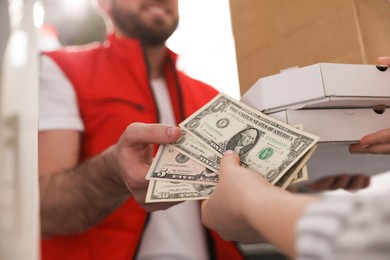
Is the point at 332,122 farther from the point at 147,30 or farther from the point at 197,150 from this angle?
the point at 147,30

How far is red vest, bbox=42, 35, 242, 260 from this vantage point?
83 cm

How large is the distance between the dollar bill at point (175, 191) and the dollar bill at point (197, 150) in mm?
39

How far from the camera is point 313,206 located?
0.26m

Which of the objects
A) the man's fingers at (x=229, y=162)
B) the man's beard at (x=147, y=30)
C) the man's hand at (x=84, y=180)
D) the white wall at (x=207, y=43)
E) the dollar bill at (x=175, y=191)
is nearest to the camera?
the man's fingers at (x=229, y=162)

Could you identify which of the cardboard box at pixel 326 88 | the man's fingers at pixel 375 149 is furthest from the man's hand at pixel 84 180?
the man's fingers at pixel 375 149

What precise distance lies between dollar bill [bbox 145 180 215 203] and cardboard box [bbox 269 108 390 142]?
0.61 feet

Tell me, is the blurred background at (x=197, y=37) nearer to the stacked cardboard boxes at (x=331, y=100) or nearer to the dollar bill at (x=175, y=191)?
the stacked cardboard boxes at (x=331, y=100)

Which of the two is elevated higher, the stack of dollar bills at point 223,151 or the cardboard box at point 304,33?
the cardboard box at point 304,33

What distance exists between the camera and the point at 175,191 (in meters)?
0.59

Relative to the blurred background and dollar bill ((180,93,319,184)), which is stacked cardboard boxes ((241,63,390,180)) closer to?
dollar bill ((180,93,319,184))

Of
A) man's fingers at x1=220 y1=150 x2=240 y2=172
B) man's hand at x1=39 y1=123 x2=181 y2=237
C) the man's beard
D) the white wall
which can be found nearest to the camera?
man's fingers at x1=220 y1=150 x2=240 y2=172

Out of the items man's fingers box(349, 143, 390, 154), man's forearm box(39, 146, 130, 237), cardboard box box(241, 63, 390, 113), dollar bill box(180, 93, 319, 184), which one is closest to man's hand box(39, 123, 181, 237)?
man's forearm box(39, 146, 130, 237)

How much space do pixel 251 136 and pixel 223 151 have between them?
2.2 inches

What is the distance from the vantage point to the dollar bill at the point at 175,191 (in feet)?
1.87
